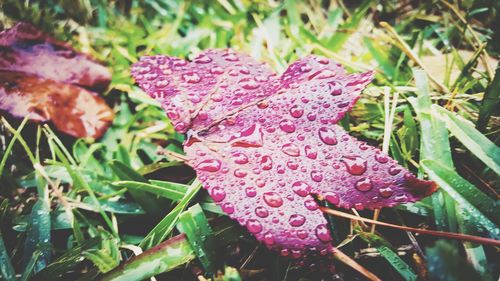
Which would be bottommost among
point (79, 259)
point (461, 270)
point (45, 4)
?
point (79, 259)

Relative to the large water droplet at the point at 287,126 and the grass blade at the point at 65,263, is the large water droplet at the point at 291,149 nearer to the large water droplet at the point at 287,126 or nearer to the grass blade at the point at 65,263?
the large water droplet at the point at 287,126

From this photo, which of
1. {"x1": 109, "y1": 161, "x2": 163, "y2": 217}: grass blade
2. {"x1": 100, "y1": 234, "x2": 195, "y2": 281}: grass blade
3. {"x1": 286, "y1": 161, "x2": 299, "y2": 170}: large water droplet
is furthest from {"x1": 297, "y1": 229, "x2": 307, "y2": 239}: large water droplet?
{"x1": 109, "y1": 161, "x2": 163, "y2": 217}: grass blade

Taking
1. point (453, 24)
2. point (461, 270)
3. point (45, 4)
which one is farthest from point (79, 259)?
point (453, 24)

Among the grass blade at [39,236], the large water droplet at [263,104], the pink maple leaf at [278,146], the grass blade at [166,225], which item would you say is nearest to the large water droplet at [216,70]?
the pink maple leaf at [278,146]

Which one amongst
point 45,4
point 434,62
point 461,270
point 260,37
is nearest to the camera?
point 461,270

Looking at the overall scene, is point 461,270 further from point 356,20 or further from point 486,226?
point 356,20

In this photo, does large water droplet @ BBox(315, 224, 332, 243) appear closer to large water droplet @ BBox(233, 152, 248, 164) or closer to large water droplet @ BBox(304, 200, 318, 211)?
large water droplet @ BBox(304, 200, 318, 211)

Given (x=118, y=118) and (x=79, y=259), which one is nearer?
(x=79, y=259)

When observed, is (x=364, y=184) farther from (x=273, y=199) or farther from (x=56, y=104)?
(x=56, y=104)
